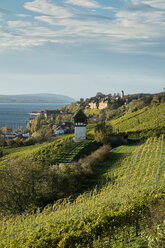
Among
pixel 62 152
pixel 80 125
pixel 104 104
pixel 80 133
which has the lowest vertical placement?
pixel 62 152

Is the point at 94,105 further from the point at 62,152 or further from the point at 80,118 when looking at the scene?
the point at 62,152

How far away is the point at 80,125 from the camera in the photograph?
51.0 metres

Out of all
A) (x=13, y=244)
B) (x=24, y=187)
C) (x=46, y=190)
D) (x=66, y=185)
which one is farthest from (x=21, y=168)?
(x=13, y=244)

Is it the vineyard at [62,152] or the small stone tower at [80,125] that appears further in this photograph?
the small stone tower at [80,125]

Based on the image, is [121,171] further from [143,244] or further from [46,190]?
[143,244]

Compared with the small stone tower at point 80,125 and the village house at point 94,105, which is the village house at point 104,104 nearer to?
the village house at point 94,105

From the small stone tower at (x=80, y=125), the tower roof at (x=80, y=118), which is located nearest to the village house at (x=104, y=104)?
the tower roof at (x=80, y=118)

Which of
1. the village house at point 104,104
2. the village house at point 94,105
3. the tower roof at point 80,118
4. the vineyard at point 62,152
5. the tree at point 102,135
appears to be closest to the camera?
the vineyard at point 62,152

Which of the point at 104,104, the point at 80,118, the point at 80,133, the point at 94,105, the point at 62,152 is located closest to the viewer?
the point at 62,152

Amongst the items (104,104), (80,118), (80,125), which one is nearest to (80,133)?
(80,125)

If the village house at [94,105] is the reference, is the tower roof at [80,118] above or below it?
below

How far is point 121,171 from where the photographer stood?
26266mm

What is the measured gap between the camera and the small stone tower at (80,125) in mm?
50750

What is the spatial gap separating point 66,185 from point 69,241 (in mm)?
13496
